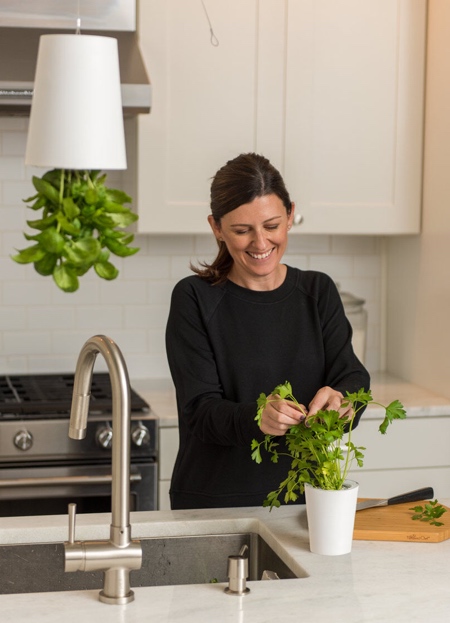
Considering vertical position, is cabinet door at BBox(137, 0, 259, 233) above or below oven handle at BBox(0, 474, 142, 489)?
above

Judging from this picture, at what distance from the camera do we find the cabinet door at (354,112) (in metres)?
3.49

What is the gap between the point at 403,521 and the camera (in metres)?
1.98

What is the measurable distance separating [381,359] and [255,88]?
1304 millimetres

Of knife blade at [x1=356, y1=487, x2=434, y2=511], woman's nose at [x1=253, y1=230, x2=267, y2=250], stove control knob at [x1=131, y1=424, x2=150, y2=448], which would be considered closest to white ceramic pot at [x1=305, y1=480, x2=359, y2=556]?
knife blade at [x1=356, y1=487, x2=434, y2=511]

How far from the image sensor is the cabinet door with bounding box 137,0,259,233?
3381 millimetres

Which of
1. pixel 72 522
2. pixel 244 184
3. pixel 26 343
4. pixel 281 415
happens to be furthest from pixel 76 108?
pixel 26 343

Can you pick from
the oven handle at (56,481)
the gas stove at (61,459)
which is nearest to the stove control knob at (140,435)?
the gas stove at (61,459)

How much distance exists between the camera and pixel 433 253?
3.58 meters

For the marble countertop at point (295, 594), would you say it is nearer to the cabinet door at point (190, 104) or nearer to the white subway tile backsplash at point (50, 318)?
the cabinet door at point (190, 104)

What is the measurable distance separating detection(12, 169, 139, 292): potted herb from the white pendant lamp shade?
33mm

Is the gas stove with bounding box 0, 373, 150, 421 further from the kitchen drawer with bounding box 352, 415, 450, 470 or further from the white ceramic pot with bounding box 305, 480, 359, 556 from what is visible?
the white ceramic pot with bounding box 305, 480, 359, 556

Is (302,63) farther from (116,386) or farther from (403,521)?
(116,386)

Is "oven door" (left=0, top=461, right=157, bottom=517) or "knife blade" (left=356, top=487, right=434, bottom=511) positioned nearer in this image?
"knife blade" (left=356, top=487, right=434, bottom=511)

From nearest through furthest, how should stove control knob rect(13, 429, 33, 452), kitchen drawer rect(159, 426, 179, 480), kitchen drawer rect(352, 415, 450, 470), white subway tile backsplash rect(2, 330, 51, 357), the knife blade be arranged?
the knife blade
stove control knob rect(13, 429, 33, 452)
kitchen drawer rect(159, 426, 179, 480)
kitchen drawer rect(352, 415, 450, 470)
white subway tile backsplash rect(2, 330, 51, 357)
